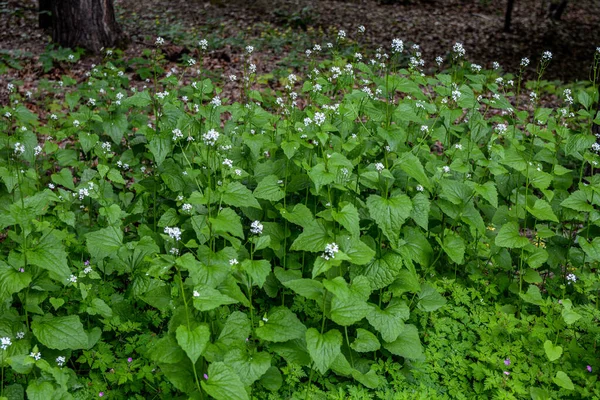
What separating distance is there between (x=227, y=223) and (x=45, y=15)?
861 cm

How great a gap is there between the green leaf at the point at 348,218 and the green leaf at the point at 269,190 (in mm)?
482

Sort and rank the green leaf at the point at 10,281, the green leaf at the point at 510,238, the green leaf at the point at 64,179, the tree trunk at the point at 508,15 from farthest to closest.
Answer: the tree trunk at the point at 508,15
the green leaf at the point at 64,179
the green leaf at the point at 510,238
the green leaf at the point at 10,281

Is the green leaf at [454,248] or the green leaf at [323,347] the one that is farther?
the green leaf at [454,248]

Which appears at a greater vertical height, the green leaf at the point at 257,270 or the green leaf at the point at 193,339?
the green leaf at the point at 257,270

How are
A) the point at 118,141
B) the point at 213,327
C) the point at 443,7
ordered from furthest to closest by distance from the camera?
the point at 443,7, the point at 118,141, the point at 213,327

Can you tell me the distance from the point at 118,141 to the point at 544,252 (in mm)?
3341

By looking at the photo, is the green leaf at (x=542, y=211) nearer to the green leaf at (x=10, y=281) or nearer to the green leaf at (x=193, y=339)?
the green leaf at (x=193, y=339)

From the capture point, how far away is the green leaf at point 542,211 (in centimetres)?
364

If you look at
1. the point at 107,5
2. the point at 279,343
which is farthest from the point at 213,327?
the point at 107,5

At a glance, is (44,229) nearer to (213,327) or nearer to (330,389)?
(213,327)

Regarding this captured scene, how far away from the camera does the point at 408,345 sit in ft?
10.5

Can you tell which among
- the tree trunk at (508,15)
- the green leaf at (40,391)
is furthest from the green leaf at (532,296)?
the tree trunk at (508,15)

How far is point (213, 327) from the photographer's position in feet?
9.47

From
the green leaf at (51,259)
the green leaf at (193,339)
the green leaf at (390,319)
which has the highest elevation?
the green leaf at (51,259)
